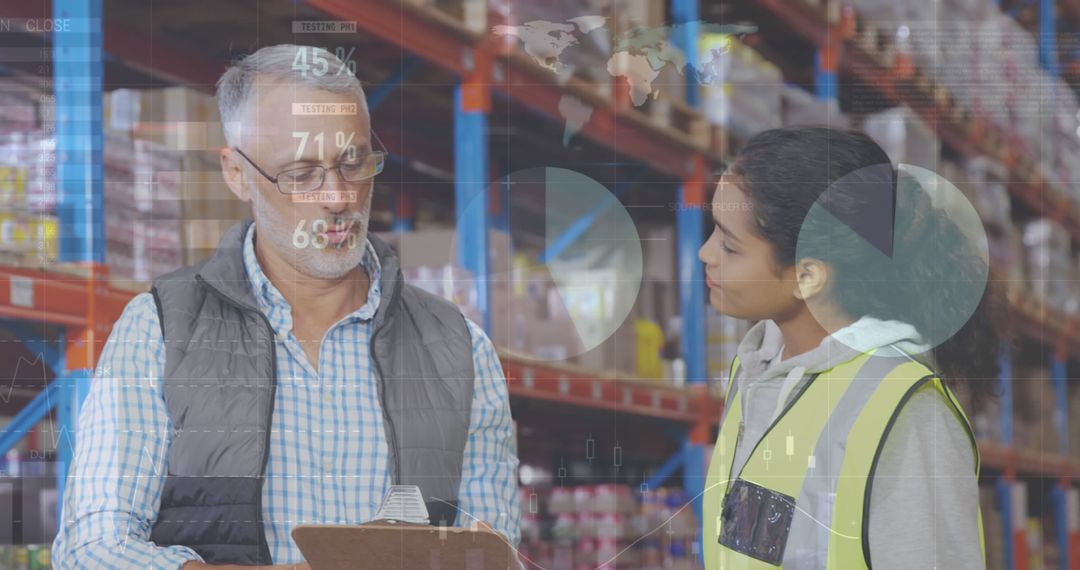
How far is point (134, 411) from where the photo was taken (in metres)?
2.84

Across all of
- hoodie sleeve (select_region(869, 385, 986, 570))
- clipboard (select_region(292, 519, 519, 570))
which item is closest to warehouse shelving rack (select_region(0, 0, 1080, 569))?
clipboard (select_region(292, 519, 519, 570))

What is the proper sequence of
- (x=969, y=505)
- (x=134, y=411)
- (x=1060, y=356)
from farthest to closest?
(x=1060, y=356), (x=134, y=411), (x=969, y=505)

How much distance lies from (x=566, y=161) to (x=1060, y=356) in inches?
52.9

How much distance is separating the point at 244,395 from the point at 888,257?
4.68 ft

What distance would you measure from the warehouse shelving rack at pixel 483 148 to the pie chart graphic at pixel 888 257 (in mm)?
241

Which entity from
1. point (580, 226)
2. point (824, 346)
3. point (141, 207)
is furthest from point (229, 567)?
point (824, 346)

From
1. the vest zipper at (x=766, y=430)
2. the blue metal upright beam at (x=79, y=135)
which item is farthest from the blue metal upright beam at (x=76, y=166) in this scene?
the vest zipper at (x=766, y=430)

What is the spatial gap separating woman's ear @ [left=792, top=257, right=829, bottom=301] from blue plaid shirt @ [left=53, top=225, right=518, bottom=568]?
692mm

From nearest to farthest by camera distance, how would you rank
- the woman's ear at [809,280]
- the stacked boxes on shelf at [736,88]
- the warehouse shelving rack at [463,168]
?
the woman's ear at [809,280] → the warehouse shelving rack at [463,168] → the stacked boxes on shelf at [736,88]

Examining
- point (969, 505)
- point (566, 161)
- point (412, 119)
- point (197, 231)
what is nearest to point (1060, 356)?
point (969, 505)

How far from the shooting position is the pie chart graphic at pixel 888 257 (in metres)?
2.79

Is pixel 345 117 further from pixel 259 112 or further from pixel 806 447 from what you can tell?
pixel 806 447

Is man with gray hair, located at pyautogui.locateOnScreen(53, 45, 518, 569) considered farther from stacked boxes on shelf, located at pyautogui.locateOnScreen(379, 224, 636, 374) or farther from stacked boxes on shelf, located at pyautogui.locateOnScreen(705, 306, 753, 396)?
stacked boxes on shelf, located at pyautogui.locateOnScreen(705, 306, 753, 396)

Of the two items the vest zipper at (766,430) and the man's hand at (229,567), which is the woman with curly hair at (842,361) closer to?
the vest zipper at (766,430)
